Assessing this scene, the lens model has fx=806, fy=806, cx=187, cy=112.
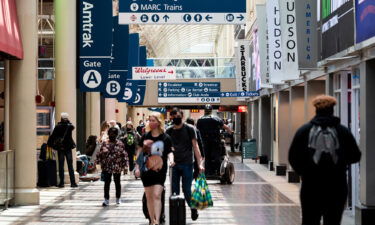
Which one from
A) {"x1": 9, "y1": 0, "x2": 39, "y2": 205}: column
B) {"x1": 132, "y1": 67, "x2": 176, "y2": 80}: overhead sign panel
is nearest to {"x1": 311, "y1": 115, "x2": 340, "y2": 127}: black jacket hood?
{"x1": 9, "y1": 0, "x2": 39, "y2": 205}: column

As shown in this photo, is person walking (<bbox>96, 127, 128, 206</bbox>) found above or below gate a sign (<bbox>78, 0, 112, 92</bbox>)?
below

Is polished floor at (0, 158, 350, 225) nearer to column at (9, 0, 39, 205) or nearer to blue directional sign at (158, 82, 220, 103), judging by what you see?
column at (9, 0, 39, 205)

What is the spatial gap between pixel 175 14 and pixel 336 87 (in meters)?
3.89

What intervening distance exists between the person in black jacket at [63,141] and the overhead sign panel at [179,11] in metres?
3.10

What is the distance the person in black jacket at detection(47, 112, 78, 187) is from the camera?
720 inches

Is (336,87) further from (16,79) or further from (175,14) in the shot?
(16,79)

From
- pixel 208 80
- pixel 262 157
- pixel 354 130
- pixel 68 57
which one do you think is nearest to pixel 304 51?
pixel 354 130

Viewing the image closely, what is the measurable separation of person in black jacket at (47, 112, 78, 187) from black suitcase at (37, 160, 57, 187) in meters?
0.20

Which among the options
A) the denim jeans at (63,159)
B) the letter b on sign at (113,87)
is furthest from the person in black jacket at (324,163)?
the letter b on sign at (113,87)

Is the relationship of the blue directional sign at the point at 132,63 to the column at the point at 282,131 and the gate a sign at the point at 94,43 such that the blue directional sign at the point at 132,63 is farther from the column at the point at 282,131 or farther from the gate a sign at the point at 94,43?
the gate a sign at the point at 94,43

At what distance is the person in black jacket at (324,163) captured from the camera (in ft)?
24.3

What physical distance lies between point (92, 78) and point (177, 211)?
27.2 feet

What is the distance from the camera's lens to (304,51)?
15336 millimetres

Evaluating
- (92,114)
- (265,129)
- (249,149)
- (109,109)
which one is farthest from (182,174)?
(249,149)
